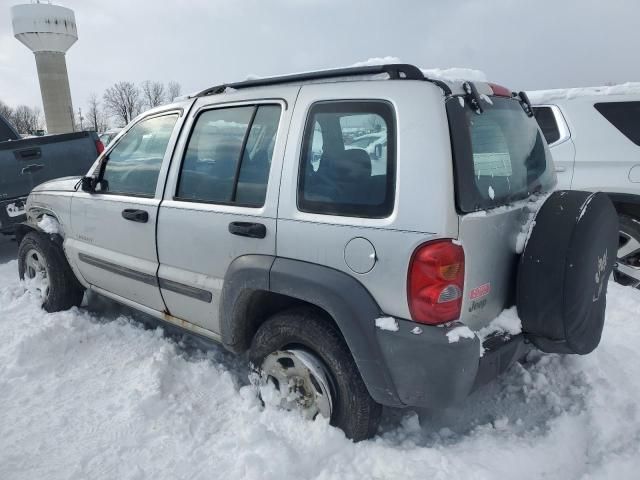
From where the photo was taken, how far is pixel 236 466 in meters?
2.28

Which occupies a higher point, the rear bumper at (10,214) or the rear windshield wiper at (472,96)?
the rear windshield wiper at (472,96)

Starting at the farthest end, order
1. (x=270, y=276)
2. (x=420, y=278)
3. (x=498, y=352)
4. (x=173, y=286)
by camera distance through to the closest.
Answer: (x=173, y=286)
(x=270, y=276)
(x=498, y=352)
(x=420, y=278)

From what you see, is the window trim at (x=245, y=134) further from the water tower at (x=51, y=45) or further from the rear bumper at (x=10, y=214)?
the water tower at (x=51, y=45)

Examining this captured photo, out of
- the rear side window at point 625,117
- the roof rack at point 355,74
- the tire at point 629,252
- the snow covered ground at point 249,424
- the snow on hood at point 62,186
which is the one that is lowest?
the snow covered ground at point 249,424

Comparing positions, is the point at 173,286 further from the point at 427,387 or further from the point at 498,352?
the point at 498,352

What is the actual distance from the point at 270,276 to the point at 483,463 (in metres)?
1.33

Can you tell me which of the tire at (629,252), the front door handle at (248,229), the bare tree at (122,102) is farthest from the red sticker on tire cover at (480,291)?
the bare tree at (122,102)

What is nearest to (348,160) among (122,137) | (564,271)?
(564,271)

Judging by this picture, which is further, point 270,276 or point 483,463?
point 270,276

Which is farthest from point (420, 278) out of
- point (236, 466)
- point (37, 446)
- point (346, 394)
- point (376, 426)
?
point (37, 446)

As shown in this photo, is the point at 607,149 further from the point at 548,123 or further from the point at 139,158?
the point at 139,158

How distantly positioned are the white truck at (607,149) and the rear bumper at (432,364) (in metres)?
3.06

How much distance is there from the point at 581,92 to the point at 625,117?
1.65ft

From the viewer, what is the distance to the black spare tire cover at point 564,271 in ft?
6.98
